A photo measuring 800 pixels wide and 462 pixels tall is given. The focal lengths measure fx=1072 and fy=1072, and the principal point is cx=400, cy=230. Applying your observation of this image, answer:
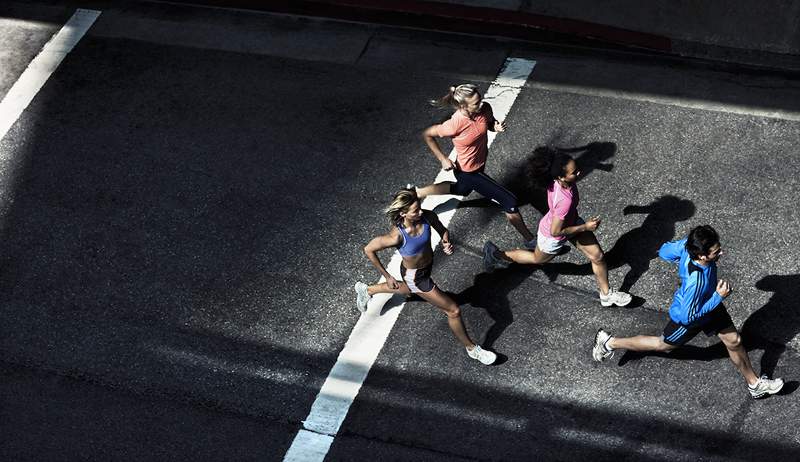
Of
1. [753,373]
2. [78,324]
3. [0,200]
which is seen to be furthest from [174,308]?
[753,373]

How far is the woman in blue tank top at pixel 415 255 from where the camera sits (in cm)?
898

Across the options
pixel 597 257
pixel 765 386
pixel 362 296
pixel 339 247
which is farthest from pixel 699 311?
pixel 339 247

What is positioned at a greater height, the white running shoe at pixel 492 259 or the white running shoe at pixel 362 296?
the white running shoe at pixel 492 259

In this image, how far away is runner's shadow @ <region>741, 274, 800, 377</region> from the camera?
979cm

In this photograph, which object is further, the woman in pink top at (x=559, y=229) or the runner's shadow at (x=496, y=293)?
the runner's shadow at (x=496, y=293)

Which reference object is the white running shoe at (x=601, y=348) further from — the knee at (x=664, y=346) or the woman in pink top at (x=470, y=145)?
the woman in pink top at (x=470, y=145)

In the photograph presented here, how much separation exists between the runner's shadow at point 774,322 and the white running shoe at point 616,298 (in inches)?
43.3

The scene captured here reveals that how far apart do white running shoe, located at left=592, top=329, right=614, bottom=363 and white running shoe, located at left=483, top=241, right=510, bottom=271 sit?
123cm

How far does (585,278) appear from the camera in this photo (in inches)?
419

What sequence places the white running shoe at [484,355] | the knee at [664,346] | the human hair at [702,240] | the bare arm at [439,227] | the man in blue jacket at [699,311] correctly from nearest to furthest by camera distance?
the human hair at [702,240]
the man in blue jacket at [699,311]
the knee at [664,346]
the bare arm at [439,227]
the white running shoe at [484,355]

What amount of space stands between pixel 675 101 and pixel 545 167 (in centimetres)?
379

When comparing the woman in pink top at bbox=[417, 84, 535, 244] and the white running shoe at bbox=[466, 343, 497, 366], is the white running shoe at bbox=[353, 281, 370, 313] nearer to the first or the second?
the white running shoe at bbox=[466, 343, 497, 366]

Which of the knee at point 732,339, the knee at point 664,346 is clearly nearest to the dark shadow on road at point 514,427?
the knee at point 664,346

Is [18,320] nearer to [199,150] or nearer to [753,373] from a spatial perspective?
[199,150]
